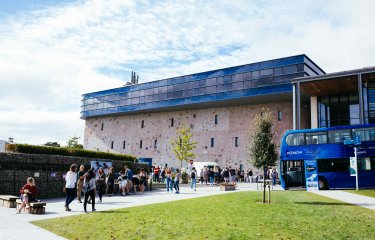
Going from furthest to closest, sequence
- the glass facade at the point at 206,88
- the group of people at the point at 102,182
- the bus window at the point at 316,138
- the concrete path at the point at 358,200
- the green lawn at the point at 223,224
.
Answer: the glass facade at the point at 206,88, the bus window at the point at 316,138, the concrete path at the point at 358,200, the group of people at the point at 102,182, the green lawn at the point at 223,224

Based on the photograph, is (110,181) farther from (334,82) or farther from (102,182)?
(334,82)

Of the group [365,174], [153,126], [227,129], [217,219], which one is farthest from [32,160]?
[153,126]

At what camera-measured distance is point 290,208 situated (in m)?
12.1

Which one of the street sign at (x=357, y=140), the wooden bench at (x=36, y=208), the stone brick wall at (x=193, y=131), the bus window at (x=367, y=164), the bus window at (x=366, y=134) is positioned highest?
the stone brick wall at (x=193, y=131)

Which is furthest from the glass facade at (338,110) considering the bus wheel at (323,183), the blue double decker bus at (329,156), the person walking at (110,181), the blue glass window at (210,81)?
the person walking at (110,181)

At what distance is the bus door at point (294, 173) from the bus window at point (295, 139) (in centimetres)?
116

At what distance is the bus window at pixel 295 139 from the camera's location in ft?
70.4

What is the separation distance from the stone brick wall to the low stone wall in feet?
87.4

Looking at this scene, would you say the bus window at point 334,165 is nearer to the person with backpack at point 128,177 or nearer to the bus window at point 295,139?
the bus window at point 295,139

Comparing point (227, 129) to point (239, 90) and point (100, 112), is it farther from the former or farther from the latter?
point (100, 112)

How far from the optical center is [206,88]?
4334 cm

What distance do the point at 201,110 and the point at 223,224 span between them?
38458mm

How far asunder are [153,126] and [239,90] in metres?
17.3

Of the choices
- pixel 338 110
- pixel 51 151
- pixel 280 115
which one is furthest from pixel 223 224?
pixel 280 115
